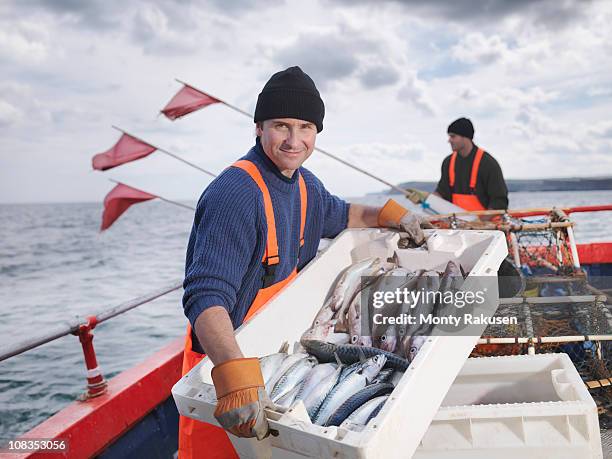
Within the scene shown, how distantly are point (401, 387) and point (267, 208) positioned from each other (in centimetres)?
108

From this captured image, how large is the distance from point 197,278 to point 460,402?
6.11 feet

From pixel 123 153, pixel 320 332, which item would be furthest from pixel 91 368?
pixel 123 153

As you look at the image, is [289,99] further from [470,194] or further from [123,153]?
[123,153]

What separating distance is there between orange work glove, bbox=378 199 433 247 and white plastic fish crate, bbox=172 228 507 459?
0.07 metres

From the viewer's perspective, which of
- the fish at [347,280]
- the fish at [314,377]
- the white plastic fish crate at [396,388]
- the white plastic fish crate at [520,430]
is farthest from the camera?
the fish at [347,280]

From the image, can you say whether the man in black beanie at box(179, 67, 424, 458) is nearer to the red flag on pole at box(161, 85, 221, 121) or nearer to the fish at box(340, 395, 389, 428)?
the fish at box(340, 395, 389, 428)

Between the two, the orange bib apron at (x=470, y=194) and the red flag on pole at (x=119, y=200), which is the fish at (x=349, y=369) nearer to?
the orange bib apron at (x=470, y=194)

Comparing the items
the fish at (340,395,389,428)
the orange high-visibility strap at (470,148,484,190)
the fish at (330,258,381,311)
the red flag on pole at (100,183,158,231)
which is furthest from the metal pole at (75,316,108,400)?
the orange high-visibility strap at (470,148,484,190)

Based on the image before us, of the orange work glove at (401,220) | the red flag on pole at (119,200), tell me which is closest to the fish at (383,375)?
the orange work glove at (401,220)

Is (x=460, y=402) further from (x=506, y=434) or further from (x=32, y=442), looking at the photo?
(x=32, y=442)

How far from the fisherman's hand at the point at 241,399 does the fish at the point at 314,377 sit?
410 mm

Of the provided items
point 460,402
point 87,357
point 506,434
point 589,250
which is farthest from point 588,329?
point 589,250

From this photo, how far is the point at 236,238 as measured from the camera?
2166 mm

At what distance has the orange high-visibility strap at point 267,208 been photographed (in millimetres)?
2373
